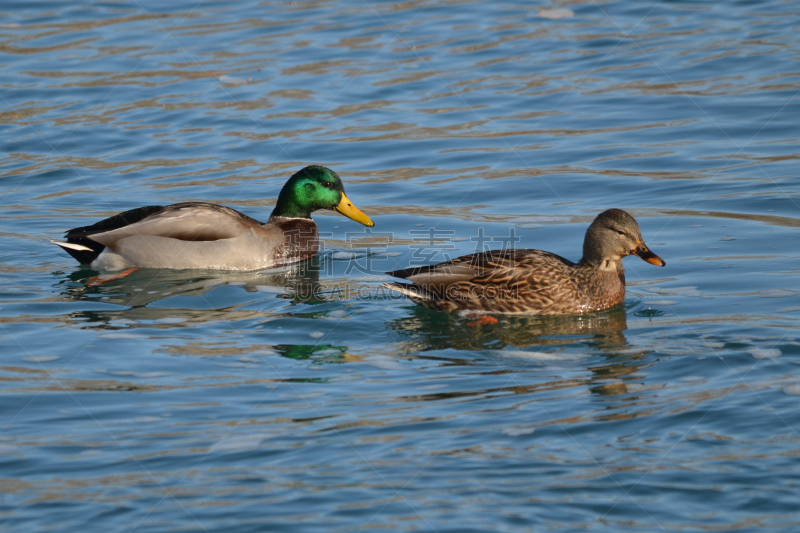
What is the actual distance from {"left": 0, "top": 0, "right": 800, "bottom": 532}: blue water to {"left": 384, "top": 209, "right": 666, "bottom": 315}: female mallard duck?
0.53 feet

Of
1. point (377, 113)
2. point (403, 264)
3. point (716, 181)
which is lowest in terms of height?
point (403, 264)

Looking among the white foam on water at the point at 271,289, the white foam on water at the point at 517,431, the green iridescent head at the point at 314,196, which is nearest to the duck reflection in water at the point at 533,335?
the white foam on water at the point at 517,431

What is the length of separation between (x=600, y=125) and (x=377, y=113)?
3042 mm

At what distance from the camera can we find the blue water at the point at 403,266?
4.85m

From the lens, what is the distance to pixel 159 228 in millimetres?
9250

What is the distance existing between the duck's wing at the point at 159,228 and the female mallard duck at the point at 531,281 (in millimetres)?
2236

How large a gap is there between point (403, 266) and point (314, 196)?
53.1 inches

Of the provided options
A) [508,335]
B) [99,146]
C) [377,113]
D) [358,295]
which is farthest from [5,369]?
[377,113]

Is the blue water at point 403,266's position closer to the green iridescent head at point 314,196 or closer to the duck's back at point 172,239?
the duck's back at point 172,239

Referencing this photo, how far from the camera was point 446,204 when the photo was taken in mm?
10789

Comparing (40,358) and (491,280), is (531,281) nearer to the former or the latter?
(491,280)

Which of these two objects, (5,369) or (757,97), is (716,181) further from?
(5,369)

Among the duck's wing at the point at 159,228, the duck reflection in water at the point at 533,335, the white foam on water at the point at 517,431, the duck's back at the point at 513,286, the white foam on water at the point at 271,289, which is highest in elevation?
the duck's wing at the point at 159,228

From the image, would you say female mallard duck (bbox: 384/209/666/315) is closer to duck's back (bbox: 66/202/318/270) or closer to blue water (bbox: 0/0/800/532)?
blue water (bbox: 0/0/800/532)
